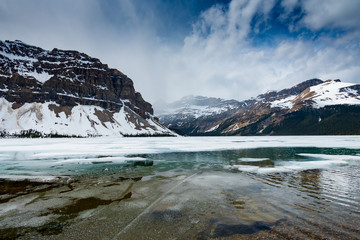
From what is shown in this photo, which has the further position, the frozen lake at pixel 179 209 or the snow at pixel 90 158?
the snow at pixel 90 158

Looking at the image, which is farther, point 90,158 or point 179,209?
point 90,158

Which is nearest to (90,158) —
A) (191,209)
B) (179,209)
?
(179,209)

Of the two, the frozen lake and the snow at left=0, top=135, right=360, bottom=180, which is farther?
the snow at left=0, top=135, right=360, bottom=180

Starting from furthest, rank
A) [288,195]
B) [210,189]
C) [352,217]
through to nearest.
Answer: [210,189] → [288,195] → [352,217]

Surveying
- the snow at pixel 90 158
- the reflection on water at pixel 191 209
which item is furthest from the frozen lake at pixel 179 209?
the snow at pixel 90 158

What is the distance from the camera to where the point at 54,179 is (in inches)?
580

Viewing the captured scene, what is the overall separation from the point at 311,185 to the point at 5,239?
16.4m

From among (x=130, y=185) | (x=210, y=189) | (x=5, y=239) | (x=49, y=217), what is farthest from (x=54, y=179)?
(x=210, y=189)

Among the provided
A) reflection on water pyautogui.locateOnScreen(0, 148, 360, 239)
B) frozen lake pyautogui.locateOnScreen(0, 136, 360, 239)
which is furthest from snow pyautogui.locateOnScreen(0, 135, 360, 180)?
reflection on water pyautogui.locateOnScreen(0, 148, 360, 239)

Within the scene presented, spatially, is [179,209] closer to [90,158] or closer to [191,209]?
[191,209]

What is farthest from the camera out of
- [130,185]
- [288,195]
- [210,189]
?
[130,185]

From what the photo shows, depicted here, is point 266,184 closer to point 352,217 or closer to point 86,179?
point 352,217

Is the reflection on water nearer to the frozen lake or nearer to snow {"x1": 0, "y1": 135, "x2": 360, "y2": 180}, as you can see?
the frozen lake

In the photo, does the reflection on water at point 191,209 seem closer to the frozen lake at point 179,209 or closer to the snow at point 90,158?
the frozen lake at point 179,209
